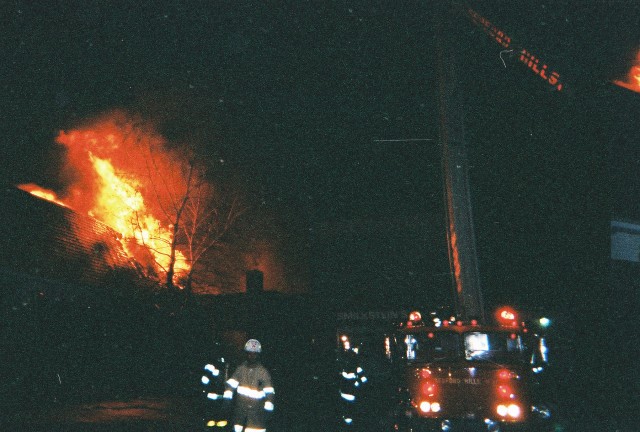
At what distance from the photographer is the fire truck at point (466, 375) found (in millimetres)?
9516

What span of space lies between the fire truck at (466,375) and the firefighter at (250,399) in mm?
3212

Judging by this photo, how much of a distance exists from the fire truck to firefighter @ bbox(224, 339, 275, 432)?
3.21 meters

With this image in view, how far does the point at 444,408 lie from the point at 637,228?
460 inches

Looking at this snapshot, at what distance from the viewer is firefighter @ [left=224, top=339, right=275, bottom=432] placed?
7352mm

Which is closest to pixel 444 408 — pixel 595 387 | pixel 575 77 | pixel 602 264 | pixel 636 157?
pixel 575 77

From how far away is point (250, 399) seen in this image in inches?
291

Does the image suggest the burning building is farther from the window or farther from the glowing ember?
the glowing ember

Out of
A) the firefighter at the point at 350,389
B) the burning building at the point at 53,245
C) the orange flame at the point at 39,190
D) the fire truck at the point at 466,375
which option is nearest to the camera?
the fire truck at the point at 466,375

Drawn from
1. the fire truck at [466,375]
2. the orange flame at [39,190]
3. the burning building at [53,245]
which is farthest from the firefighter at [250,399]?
the orange flame at [39,190]

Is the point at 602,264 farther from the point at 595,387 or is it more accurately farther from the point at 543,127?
the point at 543,127

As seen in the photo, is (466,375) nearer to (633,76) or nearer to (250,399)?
(250,399)

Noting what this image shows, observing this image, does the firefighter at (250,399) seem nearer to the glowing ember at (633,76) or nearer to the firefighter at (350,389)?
the firefighter at (350,389)

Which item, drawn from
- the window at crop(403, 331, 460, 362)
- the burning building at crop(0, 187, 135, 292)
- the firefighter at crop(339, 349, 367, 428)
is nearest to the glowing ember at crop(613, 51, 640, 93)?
the window at crop(403, 331, 460, 362)

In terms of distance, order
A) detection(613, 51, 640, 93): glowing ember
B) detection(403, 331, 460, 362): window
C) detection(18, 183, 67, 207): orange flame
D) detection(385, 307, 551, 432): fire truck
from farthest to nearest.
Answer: detection(18, 183, 67, 207): orange flame
detection(613, 51, 640, 93): glowing ember
detection(403, 331, 460, 362): window
detection(385, 307, 551, 432): fire truck
